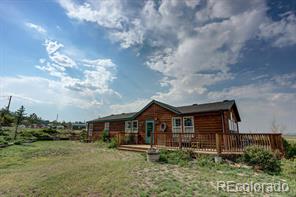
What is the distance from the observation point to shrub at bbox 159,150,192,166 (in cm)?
970

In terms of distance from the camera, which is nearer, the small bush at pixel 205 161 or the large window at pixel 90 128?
the small bush at pixel 205 161

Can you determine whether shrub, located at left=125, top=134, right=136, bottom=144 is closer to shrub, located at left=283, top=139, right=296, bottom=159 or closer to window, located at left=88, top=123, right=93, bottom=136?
window, located at left=88, top=123, right=93, bottom=136

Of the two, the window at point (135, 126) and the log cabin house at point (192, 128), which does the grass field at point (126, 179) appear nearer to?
the log cabin house at point (192, 128)

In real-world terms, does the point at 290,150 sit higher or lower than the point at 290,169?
higher

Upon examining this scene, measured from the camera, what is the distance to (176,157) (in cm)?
1025

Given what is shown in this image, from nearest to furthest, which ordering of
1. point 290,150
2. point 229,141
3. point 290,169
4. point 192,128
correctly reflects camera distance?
point 290,169 → point 229,141 → point 290,150 → point 192,128

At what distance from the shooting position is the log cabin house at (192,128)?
10.4 metres

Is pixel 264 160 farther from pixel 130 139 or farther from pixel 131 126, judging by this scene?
pixel 131 126

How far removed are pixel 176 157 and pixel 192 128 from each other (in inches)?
202

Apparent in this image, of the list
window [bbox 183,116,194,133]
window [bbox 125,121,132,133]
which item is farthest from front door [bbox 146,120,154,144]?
window [bbox 183,116,194,133]

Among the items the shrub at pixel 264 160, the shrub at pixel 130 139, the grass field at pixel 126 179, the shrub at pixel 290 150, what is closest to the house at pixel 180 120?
the shrub at pixel 130 139

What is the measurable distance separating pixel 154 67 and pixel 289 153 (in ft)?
40.0

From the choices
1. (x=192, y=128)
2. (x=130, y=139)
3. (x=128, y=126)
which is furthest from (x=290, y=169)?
(x=128, y=126)

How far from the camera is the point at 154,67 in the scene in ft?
56.1
